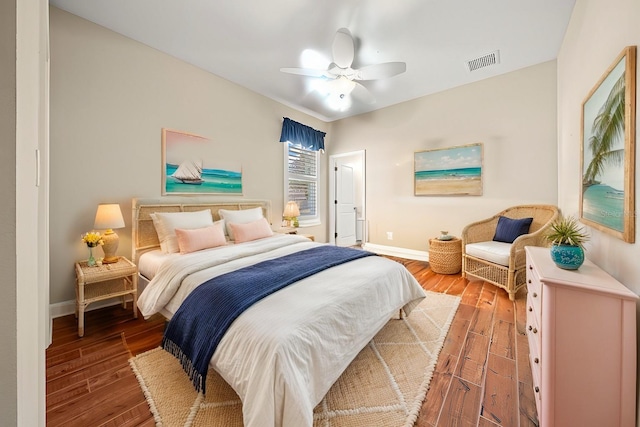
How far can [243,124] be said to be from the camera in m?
3.77

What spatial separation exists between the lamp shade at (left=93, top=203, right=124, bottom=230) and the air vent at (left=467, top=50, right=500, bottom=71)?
4.30 m

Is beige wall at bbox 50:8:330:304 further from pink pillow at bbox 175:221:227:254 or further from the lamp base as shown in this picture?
pink pillow at bbox 175:221:227:254

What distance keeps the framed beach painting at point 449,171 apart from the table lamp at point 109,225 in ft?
13.3

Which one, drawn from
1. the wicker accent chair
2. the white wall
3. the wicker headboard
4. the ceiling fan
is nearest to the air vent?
the white wall

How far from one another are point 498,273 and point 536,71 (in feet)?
8.63

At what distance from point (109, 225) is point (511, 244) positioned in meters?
4.39

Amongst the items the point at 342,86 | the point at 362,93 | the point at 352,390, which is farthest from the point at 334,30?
the point at 352,390

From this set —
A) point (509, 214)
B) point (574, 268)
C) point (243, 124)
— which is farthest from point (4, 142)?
point (509, 214)

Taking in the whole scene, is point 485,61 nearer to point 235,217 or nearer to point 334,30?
Answer: point 334,30

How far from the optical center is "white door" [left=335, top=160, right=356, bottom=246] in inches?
215

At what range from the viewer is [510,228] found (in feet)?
10.4

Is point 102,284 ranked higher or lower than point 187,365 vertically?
higher

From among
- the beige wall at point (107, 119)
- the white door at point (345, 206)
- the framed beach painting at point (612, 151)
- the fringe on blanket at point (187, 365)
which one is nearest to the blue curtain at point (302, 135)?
the white door at point (345, 206)

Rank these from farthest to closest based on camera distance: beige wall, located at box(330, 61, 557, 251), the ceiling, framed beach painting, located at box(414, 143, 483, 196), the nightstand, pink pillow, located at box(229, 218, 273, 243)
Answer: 1. framed beach painting, located at box(414, 143, 483, 196)
2. beige wall, located at box(330, 61, 557, 251)
3. pink pillow, located at box(229, 218, 273, 243)
4. the ceiling
5. the nightstand
